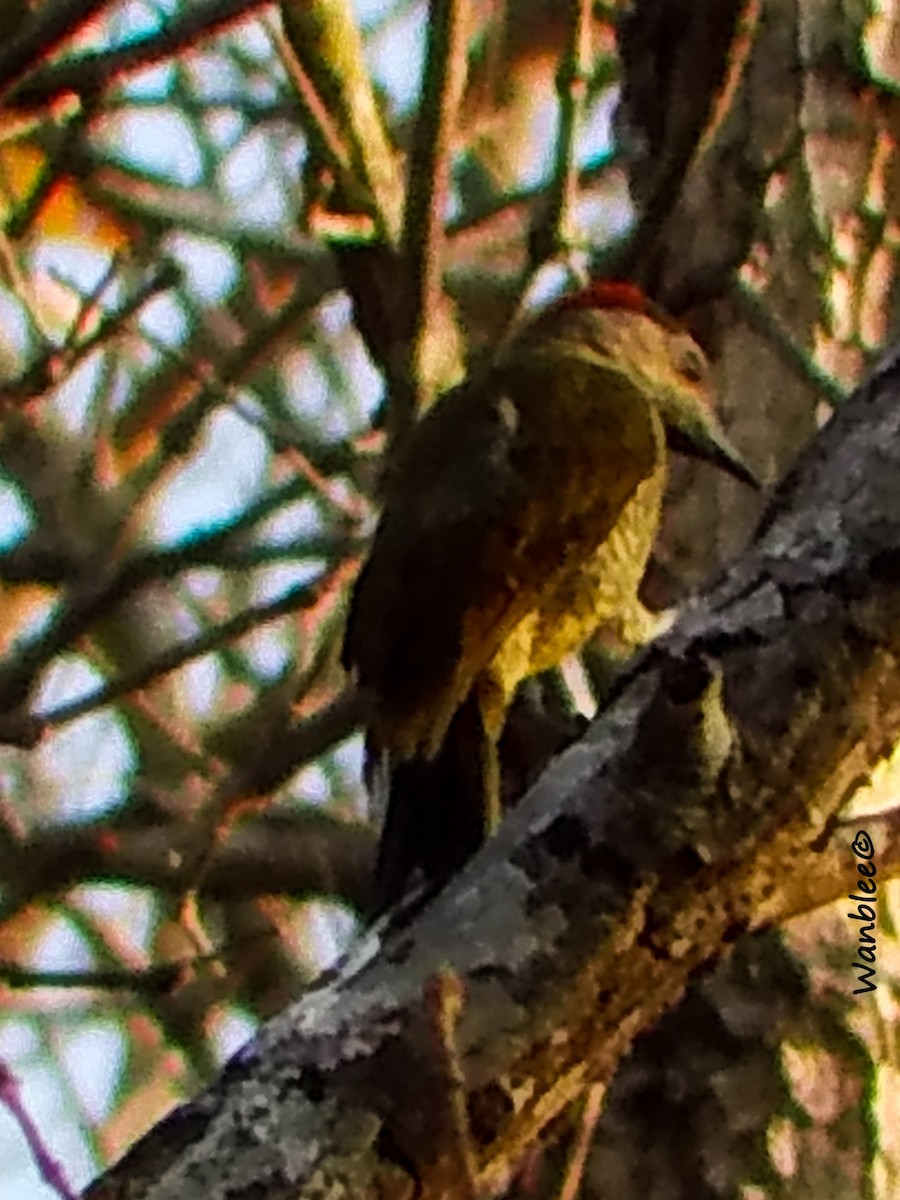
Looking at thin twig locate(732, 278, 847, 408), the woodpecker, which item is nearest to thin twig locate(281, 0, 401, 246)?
the woodpecker

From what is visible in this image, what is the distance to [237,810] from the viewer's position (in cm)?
184

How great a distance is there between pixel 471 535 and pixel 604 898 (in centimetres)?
76

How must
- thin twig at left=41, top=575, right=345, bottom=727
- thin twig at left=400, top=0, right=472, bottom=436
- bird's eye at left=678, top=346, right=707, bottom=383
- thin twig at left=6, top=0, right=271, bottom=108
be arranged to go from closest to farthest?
thin twig at left=6, top=0, right=271, bottom=108, thin twig at left=400, top=0, right=472, bottom=436, thin twig at left=41, top=575, right=345, bottom=727, bird's eye at left=678, top=346, right=707, bottom=383

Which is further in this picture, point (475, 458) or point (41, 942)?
point (41, 942)

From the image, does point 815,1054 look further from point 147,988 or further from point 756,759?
point 756,759

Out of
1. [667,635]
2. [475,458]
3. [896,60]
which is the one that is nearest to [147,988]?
[475,458]

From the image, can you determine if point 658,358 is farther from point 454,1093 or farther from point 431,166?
point 454,1093

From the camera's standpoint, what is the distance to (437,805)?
1.64 metres

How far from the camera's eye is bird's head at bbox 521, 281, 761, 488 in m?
2.04

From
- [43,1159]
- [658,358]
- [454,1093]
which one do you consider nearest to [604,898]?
[454,1093]

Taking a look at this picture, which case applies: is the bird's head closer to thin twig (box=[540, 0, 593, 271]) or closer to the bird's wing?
the bird's wing

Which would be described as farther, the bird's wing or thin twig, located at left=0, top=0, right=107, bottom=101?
the bird's wing

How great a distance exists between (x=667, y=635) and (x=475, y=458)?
0.74 meters

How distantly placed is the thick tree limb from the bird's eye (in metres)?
0.96
